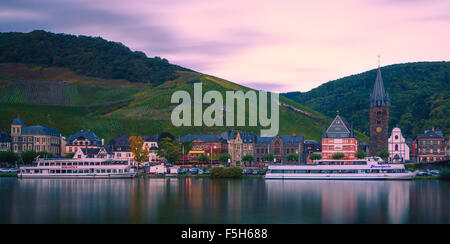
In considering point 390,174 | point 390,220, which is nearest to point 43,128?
point 390,174

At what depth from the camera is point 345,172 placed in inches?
3927

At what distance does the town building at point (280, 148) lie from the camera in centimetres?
14425

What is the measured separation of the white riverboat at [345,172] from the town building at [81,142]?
6369cm

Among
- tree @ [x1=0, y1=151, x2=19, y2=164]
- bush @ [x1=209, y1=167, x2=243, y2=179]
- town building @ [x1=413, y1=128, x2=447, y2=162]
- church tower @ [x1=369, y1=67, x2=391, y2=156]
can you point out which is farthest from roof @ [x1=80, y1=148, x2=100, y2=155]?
town building @ [x1=413, y1=128, x2=447, y2=162]

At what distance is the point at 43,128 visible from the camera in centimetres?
14438

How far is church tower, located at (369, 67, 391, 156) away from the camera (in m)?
141

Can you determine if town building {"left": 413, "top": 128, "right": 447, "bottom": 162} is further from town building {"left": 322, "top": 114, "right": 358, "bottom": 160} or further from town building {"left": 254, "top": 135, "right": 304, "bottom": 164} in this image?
town building {"left": 254, "top": 135, "right": 304, "bottom": 164}

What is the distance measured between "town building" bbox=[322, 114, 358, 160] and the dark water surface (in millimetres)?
64557

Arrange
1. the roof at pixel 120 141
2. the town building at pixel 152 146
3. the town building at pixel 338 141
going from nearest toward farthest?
the town building at pixel 338 141 → the town building at pixel 152 146 → the roof at pixel 120 141

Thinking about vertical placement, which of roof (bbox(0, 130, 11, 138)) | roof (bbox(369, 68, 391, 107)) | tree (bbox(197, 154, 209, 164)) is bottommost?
tree (bbox(197, 154, 209, 164))

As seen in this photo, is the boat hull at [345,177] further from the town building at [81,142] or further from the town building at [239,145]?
the town building at [81,142]

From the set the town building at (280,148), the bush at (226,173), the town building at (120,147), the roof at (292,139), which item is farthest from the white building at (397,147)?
the town building at (120,147)
